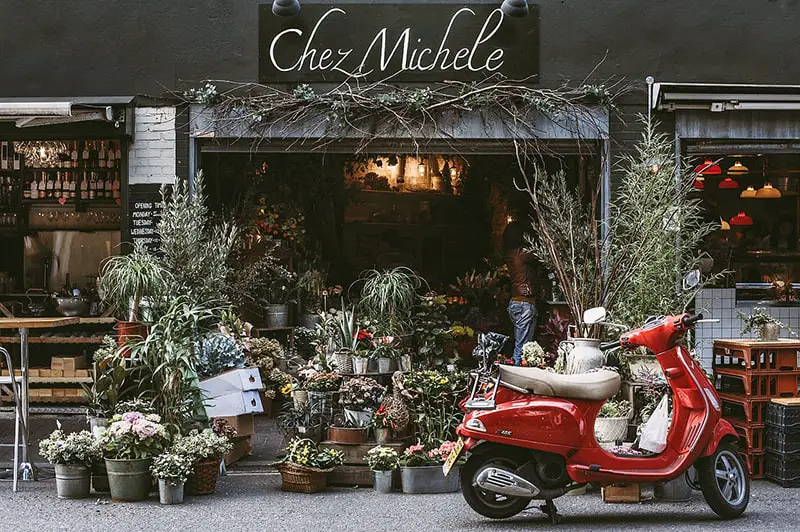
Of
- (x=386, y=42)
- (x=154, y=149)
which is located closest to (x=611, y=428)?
(x=386, y=42)

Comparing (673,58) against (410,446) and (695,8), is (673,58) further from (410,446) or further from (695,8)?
(410,446)

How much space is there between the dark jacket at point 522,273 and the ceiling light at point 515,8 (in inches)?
112

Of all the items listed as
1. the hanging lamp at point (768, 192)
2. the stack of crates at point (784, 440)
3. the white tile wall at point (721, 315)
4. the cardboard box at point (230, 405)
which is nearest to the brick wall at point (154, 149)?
the cardboard box at point (230, 405)

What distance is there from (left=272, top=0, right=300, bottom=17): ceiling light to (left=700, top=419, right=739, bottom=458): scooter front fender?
6.33m

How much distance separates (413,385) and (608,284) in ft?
6.66

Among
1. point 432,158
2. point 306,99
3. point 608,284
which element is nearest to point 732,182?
point 432,158

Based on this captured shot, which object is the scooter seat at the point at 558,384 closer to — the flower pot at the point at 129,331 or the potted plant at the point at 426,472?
the potted plant at the point at 426,472

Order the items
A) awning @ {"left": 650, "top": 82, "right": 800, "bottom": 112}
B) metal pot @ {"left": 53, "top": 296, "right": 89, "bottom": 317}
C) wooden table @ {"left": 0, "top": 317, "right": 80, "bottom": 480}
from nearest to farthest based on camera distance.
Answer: wooden table @ {"left": 0, "top": 317, "right": 80, "bottom": 480} < awning @ {"left": 650, "top": 82, "right": 800, "bottom": 112} < metal pot @ {"left": 53, "top": 296, "right": 89, "bottom": 317}

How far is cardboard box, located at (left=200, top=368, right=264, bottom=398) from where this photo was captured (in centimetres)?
888

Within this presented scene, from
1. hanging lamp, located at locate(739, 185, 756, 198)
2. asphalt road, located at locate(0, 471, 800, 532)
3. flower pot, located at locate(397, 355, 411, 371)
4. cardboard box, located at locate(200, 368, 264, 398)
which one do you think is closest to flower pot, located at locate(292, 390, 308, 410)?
cardboard box, located at locate(200, 368, 264, 398)

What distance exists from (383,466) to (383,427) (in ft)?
1.54

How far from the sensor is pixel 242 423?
9156mm

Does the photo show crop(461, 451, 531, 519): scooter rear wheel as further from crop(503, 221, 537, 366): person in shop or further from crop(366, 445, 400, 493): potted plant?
crop(503, 221, 537, 366): person in shop

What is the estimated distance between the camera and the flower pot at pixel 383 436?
8367 millimetres
